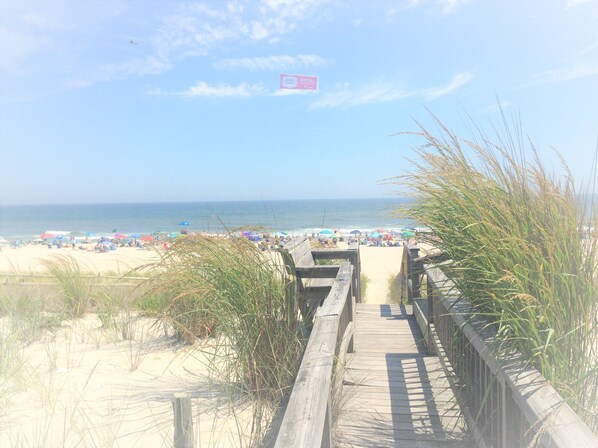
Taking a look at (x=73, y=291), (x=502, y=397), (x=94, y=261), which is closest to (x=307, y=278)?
(x=502, y=397)

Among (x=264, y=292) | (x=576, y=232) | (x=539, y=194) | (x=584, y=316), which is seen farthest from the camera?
(x=264, y=292)

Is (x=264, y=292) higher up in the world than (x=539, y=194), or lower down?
lower down

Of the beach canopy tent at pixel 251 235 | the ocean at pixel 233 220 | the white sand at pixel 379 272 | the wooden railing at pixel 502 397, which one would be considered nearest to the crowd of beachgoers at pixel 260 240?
the beach canopy tent at pixel 251 235

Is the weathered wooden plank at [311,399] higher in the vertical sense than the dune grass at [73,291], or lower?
higher

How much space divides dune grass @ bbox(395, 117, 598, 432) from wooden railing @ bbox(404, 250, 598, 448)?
0.30ft

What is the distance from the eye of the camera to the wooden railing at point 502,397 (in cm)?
119

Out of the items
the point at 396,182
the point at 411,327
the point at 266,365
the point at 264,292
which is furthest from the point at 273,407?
the point at 411,327

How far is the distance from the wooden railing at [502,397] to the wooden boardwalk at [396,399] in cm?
21

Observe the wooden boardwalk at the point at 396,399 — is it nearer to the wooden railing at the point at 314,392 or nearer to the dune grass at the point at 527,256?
the wooden railing at the point at 314,392

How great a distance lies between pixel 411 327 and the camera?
199 inches

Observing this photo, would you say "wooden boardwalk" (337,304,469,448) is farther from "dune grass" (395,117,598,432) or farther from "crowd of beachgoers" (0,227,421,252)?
"crowd of beachgoers" (0,227,421,252)

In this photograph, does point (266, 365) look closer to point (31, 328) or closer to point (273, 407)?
point (273, 407)

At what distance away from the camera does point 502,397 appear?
5.47 ft

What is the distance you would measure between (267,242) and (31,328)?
3.51 meters
